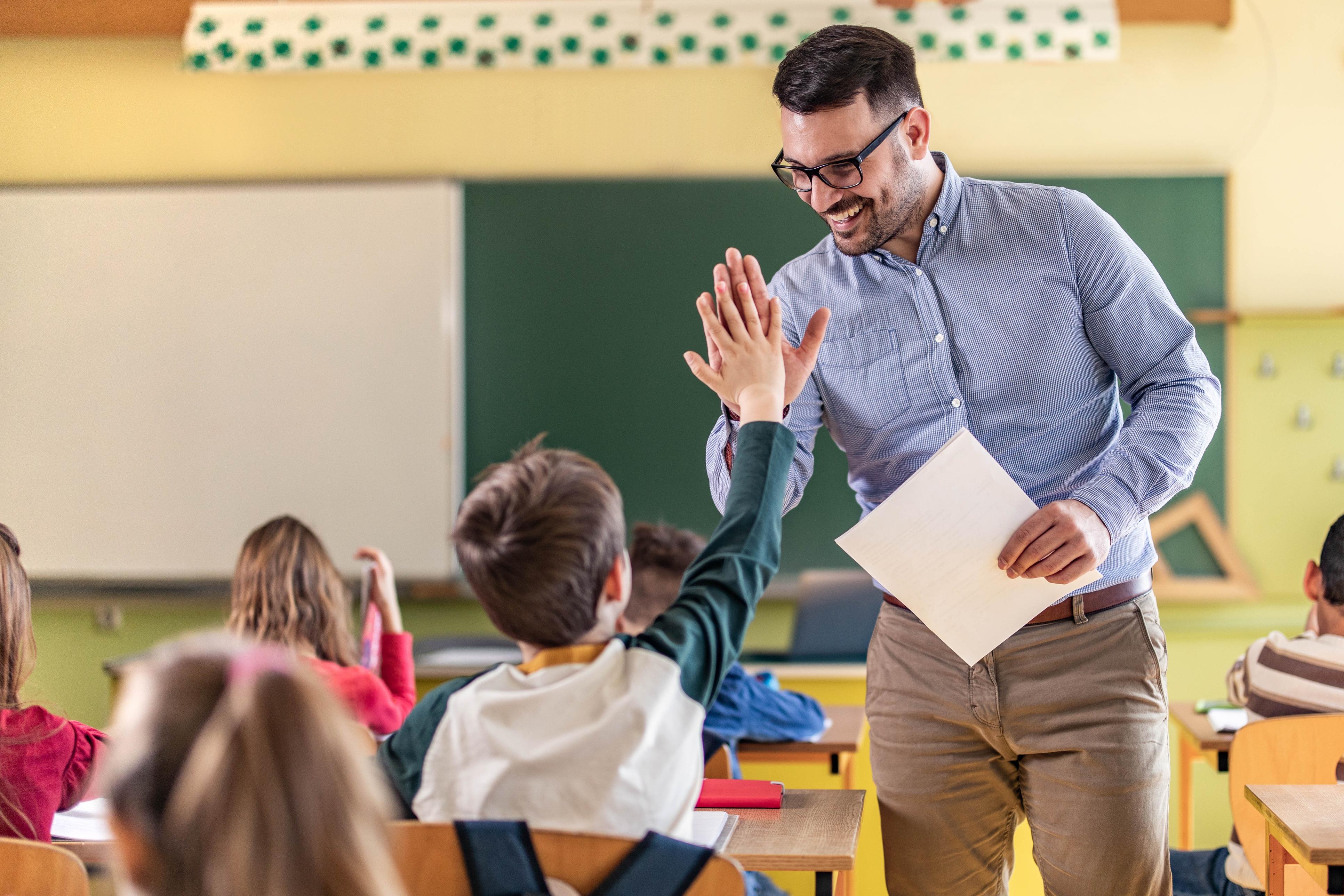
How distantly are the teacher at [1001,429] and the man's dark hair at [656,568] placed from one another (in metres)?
0.95

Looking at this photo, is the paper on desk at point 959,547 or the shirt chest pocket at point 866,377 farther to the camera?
the shirt chest pocket at point 866,377

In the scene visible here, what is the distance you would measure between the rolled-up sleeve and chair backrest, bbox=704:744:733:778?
3.34ft

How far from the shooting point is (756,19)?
404 centimetres

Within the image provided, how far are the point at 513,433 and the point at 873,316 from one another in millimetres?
2631

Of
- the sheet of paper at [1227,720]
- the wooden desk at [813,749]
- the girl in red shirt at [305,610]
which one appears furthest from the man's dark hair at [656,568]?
the sheet of paper at [1227,720]

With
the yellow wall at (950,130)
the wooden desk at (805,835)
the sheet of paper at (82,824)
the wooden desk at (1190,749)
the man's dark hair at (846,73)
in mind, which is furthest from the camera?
the yellow wall at (950,130)

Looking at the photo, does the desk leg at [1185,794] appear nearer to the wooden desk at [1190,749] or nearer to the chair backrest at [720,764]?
the wooden desk at [1190,749]

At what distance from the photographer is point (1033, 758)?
1550 mm

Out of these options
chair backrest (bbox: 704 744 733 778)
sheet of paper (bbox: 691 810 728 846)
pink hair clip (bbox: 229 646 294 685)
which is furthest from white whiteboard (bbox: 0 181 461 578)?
pink hair clip (bbox: 229 646 294 685)

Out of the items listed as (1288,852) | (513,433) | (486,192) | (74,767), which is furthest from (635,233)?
(1288,852)

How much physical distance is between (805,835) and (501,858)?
611 millimetres

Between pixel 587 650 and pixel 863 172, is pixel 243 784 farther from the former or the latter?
pixel 863 172

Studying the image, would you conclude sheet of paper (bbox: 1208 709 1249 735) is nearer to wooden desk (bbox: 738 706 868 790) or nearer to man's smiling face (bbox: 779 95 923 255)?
wooden desk (bbox: 738 706 868 790)

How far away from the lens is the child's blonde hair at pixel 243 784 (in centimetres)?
73
